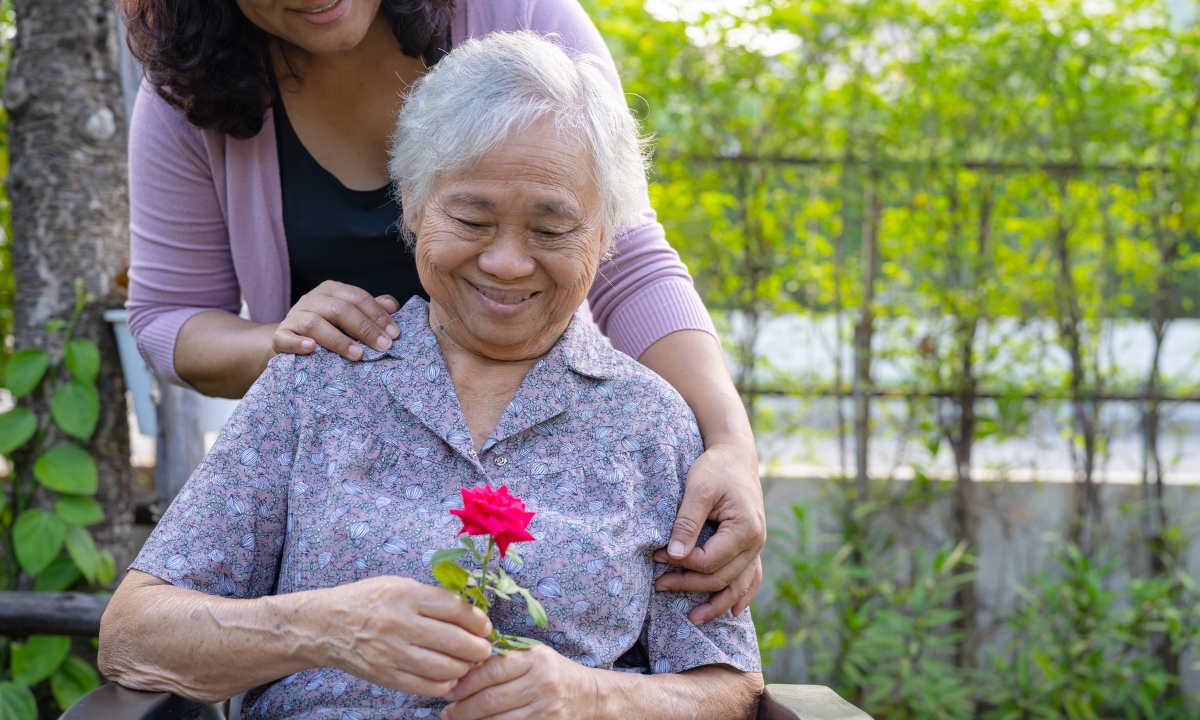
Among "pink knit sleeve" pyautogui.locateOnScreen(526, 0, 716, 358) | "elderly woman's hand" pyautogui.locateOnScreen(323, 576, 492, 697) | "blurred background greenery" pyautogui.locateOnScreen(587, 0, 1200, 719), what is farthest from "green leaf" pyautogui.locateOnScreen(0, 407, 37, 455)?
"blurred background greenery" pyautogui.locateOnScreen(587, 0, 1200, 719)

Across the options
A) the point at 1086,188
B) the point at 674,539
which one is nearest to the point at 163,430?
the point at 674,539

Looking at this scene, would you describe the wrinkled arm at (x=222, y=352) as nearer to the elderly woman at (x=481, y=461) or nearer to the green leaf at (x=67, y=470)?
the elderly woman at (x=481, y=461)

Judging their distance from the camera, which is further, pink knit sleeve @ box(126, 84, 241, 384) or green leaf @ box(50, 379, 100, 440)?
green leaf @ box(50, 379, 100, 440)

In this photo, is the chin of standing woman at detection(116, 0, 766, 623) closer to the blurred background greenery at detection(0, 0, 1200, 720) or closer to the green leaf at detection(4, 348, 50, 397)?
the green leaf at detection(4, 348, 50, 397)

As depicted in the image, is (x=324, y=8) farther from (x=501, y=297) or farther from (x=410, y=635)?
(x=410, y=635)

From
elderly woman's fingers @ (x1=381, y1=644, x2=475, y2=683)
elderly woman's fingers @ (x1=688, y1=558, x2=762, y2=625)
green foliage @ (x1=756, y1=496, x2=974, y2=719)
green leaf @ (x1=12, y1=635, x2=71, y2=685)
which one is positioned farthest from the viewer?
green foliage @ (x1=756, y1=496, x2=974, y2=719)

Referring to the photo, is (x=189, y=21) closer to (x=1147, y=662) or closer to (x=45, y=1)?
(x=45, y=1)

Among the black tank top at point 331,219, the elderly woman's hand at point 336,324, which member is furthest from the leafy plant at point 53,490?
the elderly woman's hand at point 336,324

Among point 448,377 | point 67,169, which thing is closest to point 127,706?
point 448,377

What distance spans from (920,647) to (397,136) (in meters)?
2.99

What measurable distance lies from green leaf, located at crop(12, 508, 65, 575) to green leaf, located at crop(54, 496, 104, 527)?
1.0 inches

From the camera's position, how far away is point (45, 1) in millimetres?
2773

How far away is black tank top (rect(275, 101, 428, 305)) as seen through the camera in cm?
193

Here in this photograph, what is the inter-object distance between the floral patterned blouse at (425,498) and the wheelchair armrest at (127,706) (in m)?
0.16
